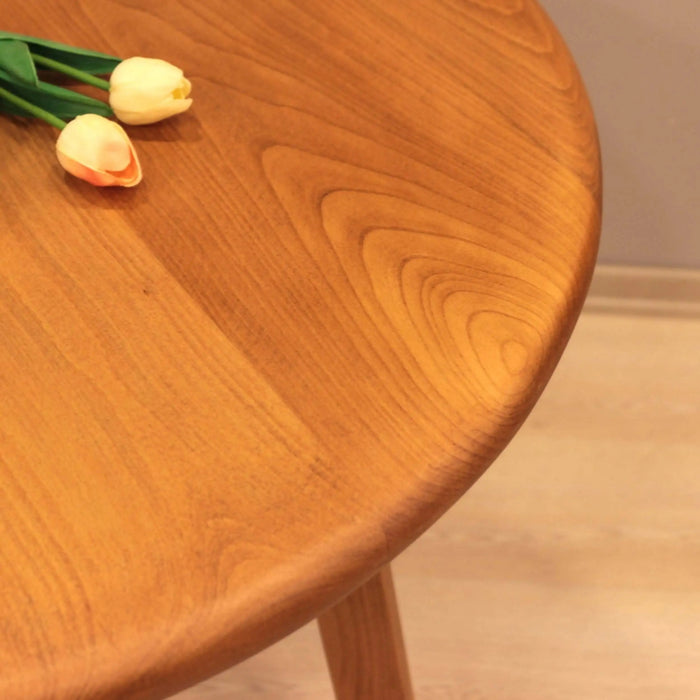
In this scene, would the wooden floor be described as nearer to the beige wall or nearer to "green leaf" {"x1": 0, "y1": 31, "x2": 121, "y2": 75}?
the beige wall

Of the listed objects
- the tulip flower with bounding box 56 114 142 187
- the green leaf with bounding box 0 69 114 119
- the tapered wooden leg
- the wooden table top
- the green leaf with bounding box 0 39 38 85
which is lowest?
the tapered wooden leg

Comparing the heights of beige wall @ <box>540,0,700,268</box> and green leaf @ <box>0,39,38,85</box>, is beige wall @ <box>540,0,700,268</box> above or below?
below

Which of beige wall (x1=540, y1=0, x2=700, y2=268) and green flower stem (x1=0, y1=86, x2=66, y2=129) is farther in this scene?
beige wall (x1=540, y1=0, x2=700, y2=268)

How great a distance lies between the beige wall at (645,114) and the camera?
1.10 meters

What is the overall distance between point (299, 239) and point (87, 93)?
179mm

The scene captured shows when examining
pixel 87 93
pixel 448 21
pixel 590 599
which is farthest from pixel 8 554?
pixel 590 599

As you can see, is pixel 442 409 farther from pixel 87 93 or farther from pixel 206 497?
pixel 87 93

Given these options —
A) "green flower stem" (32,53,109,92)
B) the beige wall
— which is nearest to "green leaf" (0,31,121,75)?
"green flower stem" (32,53,109,92)

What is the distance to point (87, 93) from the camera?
0.61 meters

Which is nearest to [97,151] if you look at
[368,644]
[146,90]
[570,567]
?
[146,90]

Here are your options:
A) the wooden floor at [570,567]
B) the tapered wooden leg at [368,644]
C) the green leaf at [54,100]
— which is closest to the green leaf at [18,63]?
the green leaf at [54,100]

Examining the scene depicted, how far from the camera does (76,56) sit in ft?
1.94

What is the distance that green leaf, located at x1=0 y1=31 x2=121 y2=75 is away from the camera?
0.58 meters

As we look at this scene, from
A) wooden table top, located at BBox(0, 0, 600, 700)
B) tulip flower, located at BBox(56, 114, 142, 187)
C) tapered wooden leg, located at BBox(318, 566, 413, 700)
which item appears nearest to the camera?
wooden table top, located at BBox(0, 0, 600, 700)
